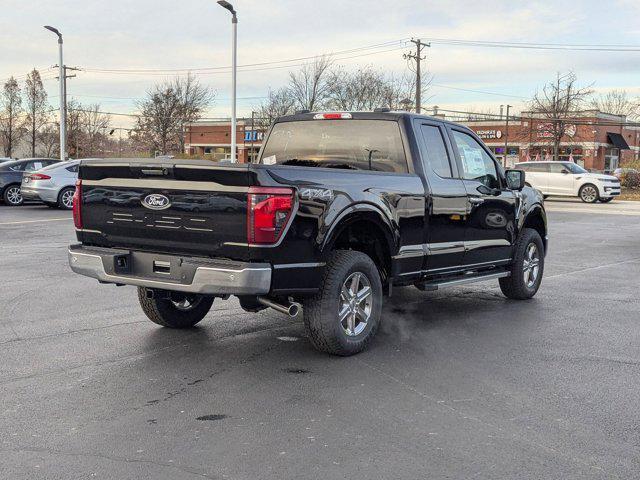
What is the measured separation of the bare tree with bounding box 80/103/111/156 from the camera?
71.1 metres

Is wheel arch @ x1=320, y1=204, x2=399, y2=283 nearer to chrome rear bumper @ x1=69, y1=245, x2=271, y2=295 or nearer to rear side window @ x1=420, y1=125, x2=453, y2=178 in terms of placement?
chrome rear bumper @ x1=69, y1=245, x2=271, y2=295

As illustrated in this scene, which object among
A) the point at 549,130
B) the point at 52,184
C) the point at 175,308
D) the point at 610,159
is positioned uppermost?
the point at 549,130

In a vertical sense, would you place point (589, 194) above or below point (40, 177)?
below

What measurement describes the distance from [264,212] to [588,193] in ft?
93.1

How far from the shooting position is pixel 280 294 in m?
5.04

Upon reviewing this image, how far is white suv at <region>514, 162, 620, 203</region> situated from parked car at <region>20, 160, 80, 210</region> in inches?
732

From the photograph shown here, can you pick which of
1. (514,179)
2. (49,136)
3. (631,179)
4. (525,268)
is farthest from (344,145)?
(49,136)

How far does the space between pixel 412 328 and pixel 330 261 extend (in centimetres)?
155

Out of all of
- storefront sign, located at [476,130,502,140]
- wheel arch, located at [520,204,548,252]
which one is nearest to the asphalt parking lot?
wheel arch, located at [520,204,548,252]

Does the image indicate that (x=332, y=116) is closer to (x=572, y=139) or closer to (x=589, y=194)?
(x=589, y=194)

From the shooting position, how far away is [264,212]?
15.7 feet

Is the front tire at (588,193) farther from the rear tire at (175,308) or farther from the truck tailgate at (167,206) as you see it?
the truck tailgate at (167,206)

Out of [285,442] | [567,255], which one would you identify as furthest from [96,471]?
[567,255]

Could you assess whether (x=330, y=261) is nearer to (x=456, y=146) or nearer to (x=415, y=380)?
(x=415, y=380)
